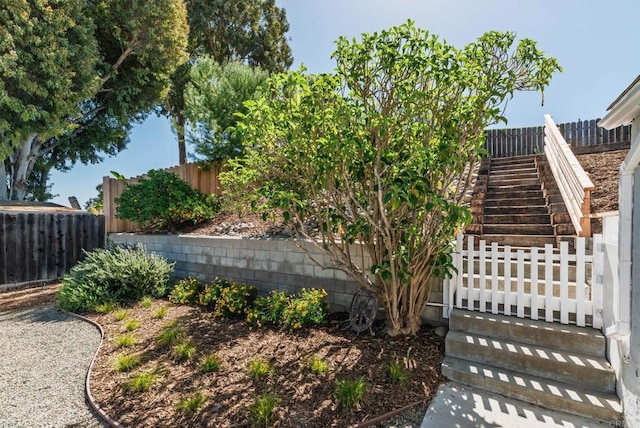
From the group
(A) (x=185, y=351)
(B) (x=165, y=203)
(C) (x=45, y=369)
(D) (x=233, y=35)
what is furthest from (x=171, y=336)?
(D) (x=233, y=35)

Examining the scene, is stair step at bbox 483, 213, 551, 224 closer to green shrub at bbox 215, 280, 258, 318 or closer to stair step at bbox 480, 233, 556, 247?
stair step at bbox 480, 233, 556, 247

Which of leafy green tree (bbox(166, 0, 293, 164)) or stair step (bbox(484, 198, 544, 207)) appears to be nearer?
stair step (bbox(484, 198, 544, 207))

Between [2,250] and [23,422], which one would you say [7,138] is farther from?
[23,422]

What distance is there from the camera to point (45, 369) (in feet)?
11.1

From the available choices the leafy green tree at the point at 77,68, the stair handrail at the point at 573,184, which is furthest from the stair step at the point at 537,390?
the leafy green tree at the point at 77,68

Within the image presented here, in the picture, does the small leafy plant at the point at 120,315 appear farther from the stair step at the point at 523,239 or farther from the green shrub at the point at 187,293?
the stair step at the point at 523,239

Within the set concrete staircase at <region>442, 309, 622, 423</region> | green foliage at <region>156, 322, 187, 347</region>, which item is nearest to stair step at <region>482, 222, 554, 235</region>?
concrete staircase at <region>442, 309, 622, 423</region>

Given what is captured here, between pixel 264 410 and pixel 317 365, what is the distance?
0.73 meters

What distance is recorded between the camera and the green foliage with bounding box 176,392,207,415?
2.51 m

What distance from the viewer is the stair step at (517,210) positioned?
17.4ft

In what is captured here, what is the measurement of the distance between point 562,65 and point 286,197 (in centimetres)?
311

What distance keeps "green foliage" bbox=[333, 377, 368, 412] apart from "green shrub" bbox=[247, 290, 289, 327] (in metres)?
1.64

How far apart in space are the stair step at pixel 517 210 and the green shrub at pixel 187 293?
217 inches

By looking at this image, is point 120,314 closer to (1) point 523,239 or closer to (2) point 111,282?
(2) point 111,282
